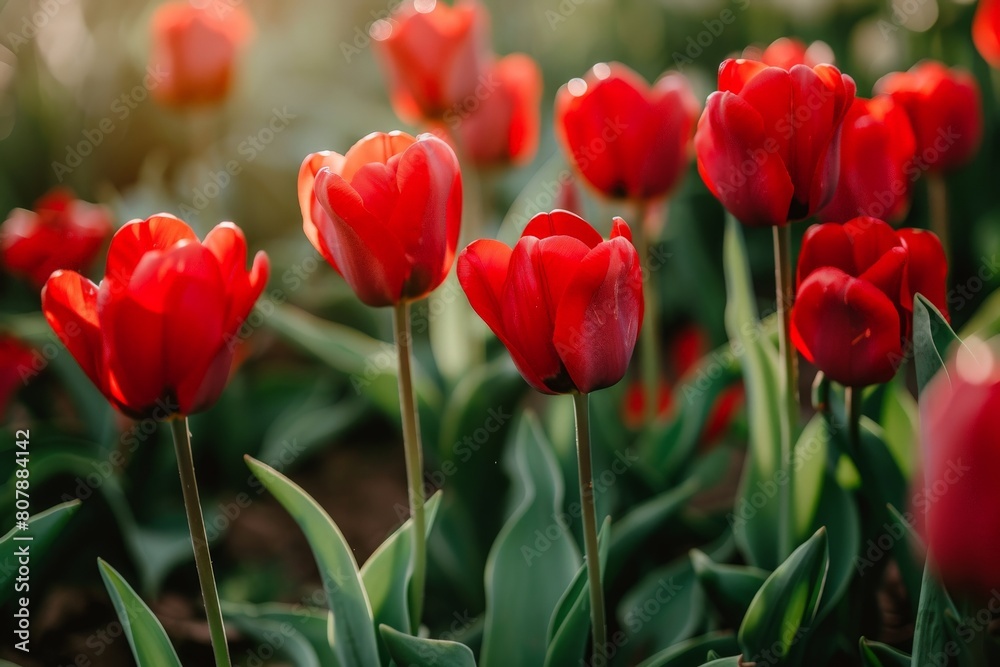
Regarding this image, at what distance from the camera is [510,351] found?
2.69 feet

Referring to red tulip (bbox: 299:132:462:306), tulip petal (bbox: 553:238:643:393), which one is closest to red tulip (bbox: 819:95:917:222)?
tulip petal (bbox: 553:238:643:393)

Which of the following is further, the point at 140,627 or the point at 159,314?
the point at 140,627

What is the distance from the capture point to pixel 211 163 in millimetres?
2244

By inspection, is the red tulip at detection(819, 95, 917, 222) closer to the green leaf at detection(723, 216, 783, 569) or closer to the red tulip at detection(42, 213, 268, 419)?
the green leaf at detection(723, 216, 783, 569)

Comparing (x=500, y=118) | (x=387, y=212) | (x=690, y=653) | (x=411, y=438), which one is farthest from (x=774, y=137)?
(x=500, y=118)

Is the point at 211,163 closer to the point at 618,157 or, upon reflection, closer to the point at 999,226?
the point at 618,157

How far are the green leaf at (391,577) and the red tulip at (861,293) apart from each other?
0.46m

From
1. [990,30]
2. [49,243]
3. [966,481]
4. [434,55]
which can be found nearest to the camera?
[966,481]

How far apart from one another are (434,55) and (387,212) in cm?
84

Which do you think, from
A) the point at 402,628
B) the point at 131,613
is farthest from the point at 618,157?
the point at 131,613

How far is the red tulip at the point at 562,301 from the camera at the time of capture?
776 millimetres

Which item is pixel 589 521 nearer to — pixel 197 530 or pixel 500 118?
pixel 197 530

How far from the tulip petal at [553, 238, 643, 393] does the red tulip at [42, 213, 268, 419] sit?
32 cm

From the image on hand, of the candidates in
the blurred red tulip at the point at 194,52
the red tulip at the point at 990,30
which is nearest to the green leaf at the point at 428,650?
the red tulip at the point at 990,30
